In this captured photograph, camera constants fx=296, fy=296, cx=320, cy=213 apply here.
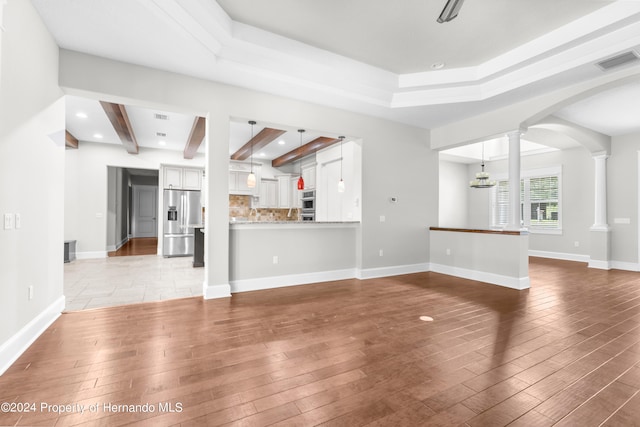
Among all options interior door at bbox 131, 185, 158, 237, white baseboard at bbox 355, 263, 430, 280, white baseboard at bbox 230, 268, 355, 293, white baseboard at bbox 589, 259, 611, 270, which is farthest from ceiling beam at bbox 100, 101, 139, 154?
white baseboard at bbox 589, 259, 611, 270

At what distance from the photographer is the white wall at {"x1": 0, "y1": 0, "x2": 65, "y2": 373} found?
211 centimetres

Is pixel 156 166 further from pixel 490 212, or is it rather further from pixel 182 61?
pixel 490 212

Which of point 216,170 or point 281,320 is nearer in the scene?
point 281,320

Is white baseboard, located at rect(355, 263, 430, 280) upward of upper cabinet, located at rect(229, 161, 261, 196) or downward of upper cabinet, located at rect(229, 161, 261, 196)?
downward

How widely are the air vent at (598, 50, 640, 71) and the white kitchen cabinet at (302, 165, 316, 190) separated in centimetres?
564

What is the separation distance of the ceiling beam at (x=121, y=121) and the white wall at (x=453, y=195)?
26.4 feet

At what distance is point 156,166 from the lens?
314 inches

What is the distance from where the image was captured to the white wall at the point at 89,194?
23.6 ft

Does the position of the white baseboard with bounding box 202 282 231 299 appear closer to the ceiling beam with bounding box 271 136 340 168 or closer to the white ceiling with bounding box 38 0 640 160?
the white ceiling with bounding box 38 0 640 160

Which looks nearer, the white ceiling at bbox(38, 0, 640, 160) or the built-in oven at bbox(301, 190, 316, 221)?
the white ceiling at bbox(38, 0, 640, 160)

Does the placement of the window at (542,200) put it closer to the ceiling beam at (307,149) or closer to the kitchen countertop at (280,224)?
the ceiling beam at (307,149)

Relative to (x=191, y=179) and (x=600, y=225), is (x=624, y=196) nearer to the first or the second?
(x=600, y=225)

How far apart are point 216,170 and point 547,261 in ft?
25.6

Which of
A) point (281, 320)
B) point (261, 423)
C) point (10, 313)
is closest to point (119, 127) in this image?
point (10, 313)
